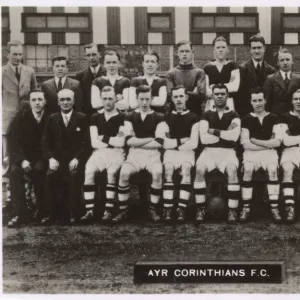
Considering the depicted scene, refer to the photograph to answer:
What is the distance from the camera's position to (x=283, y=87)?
5.62m

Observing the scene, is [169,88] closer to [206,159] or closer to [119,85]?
[119,85]

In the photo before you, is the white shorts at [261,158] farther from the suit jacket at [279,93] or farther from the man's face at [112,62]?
the man's face at [112,62]

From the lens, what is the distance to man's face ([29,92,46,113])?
562 cm

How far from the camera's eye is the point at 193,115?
5.61m

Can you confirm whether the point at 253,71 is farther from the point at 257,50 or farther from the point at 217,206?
the point at 217,206

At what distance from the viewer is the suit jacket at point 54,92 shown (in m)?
5.63

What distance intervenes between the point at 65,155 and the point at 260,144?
7.29ft

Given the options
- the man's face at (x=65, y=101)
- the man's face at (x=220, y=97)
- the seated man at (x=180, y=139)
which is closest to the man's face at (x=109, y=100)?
the man's face at (x=65, y=101)

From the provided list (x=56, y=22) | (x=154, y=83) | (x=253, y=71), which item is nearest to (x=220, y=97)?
(x=253, y=71)

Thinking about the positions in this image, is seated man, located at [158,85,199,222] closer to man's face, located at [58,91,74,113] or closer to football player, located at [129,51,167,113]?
football player, located at [129,51,167,113]

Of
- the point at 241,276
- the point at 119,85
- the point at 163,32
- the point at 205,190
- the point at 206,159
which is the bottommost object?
the point at 241,276

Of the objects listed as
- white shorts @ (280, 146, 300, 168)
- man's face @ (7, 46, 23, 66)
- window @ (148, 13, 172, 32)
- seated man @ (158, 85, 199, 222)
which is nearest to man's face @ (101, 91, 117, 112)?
seated man @ (158, 85, 199, 222)

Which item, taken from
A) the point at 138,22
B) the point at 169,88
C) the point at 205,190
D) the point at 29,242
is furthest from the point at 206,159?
the point at 29,242

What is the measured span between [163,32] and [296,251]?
9.53ft
